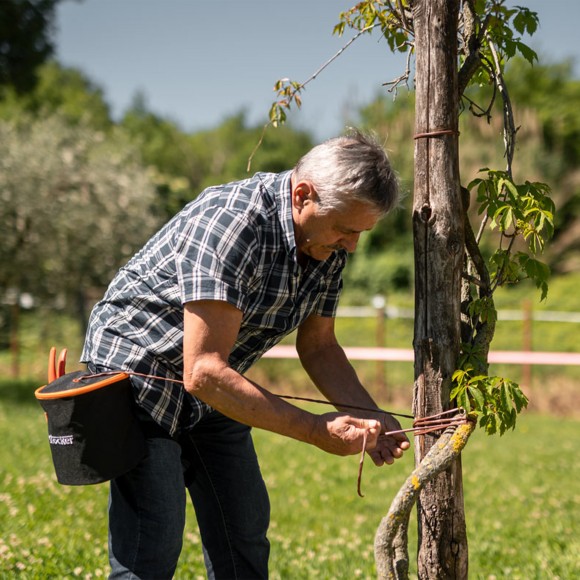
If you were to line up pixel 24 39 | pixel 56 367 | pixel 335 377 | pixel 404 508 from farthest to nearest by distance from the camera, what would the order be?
pixel 24 39 < pixel 335 377 < pixel 56 367 < pixel 404 508

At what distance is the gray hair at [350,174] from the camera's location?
2334mm

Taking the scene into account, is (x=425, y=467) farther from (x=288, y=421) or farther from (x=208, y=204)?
(x=208, y=204)

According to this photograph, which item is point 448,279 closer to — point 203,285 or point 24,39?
point 203,285

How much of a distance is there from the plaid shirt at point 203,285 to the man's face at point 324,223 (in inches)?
1.7

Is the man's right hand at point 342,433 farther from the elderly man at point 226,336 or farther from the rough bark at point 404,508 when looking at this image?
the rough bark at point 404,508

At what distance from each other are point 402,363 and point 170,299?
11950 mm

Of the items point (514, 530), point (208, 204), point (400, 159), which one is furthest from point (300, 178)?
point (400, 159)

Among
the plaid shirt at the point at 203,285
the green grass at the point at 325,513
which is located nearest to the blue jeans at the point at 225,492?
the plaid shirt at the point at 203,285

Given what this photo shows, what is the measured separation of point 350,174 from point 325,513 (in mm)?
4033

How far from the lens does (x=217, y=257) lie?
7.57 feet

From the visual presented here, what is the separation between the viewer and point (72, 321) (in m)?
16.0

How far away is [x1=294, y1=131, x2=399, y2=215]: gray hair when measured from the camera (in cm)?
233

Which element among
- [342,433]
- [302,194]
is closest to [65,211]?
[302,194]

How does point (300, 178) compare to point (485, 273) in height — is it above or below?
above
